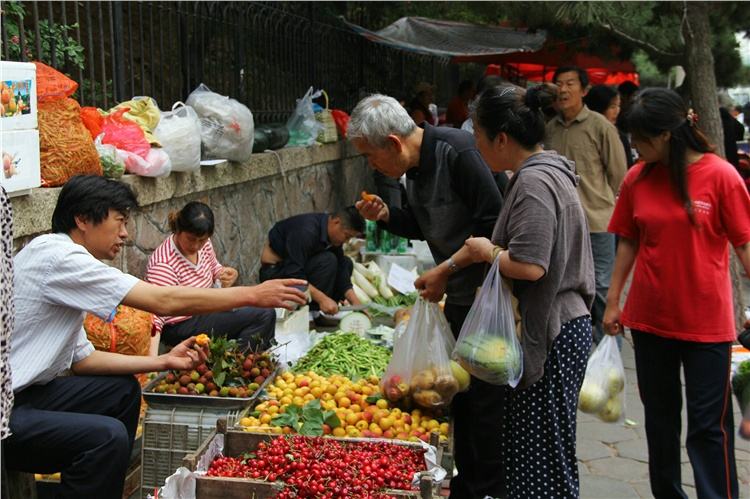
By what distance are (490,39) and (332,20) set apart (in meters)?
2.68

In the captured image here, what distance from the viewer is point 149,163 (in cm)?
→ 523

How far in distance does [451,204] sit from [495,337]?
0.77 meters

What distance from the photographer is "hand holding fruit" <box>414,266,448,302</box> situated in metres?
3.67

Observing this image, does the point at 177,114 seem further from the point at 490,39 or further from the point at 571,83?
the point at 490,39

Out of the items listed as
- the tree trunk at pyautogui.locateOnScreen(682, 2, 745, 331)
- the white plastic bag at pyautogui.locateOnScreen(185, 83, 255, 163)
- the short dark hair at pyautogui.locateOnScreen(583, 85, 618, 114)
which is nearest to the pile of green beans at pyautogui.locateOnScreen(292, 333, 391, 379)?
the white plastic bag at pyautogui.locateOnScreen(185, 83, 255, 163)

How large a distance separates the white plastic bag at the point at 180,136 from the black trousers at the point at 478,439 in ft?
8.09

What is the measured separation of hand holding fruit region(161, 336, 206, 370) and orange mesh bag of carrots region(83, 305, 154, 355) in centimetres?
59

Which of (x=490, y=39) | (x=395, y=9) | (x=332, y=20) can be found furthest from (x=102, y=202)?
(x=395, y=9)

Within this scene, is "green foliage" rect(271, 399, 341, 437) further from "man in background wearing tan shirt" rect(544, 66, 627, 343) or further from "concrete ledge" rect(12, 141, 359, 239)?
"man in background wearing tan shirt" rect(544, 66, 627, 343)

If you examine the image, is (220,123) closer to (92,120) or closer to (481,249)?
(92,120)

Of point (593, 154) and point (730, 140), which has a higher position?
point (593, 154)

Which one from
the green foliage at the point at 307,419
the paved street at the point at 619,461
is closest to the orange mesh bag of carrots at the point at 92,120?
the green foliage at the point at 307,419

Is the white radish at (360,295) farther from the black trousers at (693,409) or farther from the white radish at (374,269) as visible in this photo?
the black trousers at (693,409)

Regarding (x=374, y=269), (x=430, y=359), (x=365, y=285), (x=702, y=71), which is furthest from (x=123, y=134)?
(x=702, y=71)
